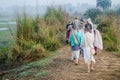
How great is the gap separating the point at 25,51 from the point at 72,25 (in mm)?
1925

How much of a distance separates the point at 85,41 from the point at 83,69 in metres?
1.02

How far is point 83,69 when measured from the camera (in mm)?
10672

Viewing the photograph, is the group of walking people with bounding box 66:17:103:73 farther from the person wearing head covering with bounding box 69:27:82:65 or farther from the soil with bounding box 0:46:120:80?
the soil with bounding box 0:46:120:80

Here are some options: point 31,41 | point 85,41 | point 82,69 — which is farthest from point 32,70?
point 31,41

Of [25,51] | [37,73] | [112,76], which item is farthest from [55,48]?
[112,76]

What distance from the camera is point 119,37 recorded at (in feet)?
47.2

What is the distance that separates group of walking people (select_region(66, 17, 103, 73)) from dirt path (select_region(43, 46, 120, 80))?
25 centimetres

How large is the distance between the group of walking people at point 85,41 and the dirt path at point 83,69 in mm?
246

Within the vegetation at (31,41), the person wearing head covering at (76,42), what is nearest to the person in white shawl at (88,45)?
the person wearing head covering at (76,42)

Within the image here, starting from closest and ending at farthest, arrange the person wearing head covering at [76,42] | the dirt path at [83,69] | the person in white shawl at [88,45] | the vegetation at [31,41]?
the dirt path at [83,69], the person in white shawl at [88,45], the person wearing head covering at [76,42], the vegetation at [31,41]

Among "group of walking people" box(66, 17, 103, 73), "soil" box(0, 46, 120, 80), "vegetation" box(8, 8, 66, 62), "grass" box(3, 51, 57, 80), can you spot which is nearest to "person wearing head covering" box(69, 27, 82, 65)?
"group of walking people" box(66, 17, 103, 73)

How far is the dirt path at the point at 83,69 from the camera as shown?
9.88m

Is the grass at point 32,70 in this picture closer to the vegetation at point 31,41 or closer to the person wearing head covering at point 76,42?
the vegetation at point 31,41

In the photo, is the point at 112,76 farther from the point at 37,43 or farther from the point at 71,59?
the point at 37,43
